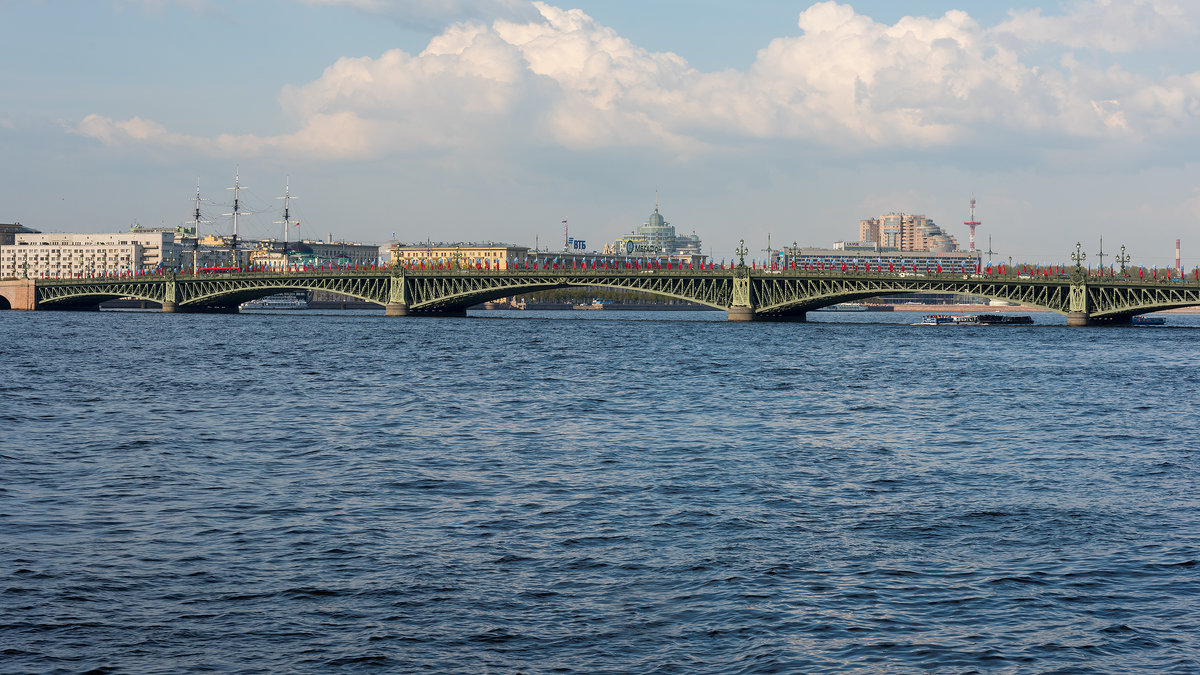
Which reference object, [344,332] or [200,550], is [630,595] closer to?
[200,550]

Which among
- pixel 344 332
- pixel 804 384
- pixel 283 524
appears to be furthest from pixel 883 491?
pixel 344 332

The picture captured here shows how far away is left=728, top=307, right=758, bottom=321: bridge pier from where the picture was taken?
401 ft

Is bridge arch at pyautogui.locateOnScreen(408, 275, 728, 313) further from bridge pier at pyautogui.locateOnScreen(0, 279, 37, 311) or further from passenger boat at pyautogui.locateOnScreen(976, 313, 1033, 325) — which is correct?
bridge pier at pyautogui.locateOnScreen(0, 279, 37, 311)

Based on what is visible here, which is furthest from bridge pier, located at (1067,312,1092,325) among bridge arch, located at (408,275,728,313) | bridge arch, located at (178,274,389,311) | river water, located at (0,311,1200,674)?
bridge arch, located at (178,274,389,311)

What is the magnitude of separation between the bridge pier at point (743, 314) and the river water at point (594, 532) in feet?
259

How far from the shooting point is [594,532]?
18.7m

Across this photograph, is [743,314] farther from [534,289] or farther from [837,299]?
[534,289]

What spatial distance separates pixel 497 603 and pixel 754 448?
14.7m

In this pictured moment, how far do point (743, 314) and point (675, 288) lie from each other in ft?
24.7

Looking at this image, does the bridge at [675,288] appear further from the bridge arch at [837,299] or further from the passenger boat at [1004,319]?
the passenger boat at [1004,319]

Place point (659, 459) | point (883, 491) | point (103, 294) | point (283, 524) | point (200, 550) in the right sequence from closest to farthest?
point (200, 550) < point (283, 524) < point (883, 491) < point (659, 459) < point (103, 294)

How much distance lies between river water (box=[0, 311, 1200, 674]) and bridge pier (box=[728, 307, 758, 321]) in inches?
3111

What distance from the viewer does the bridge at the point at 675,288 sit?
108 metres

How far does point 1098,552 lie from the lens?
17.7 m
